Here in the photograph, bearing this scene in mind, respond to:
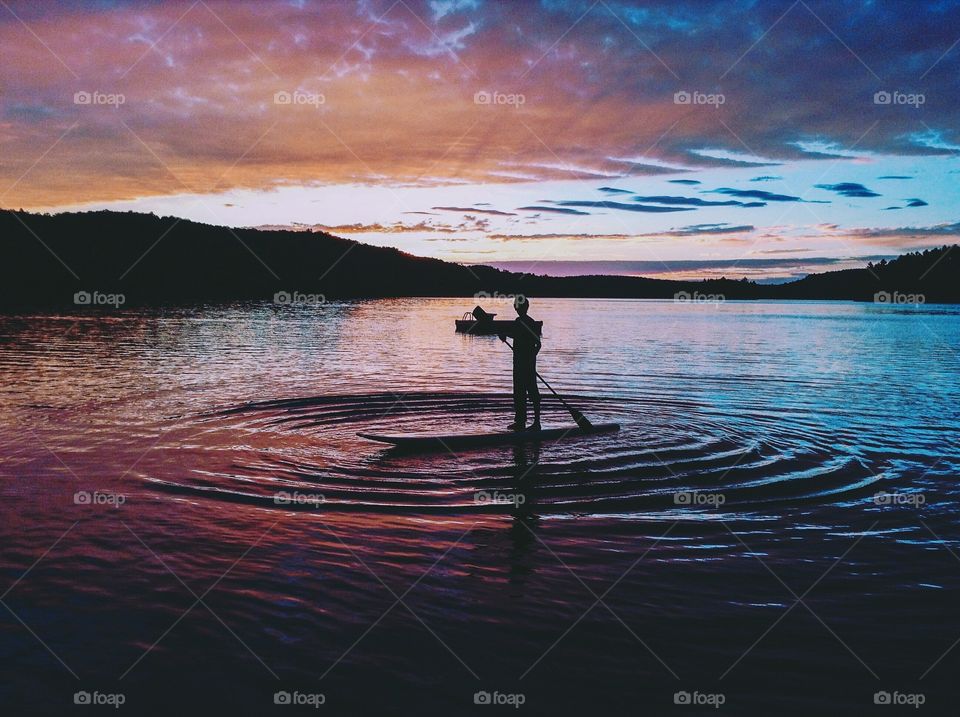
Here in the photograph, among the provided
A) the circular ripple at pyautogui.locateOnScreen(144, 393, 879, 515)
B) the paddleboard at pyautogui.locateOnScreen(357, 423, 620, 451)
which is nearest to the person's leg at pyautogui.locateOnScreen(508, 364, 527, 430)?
the paddleboard at pyautogui.locateOnScreen(357, 423, 620, 451)

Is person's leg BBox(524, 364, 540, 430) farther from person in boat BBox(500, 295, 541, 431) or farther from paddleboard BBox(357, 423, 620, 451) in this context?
paddleboard BBox(357, 423, 620, 451)

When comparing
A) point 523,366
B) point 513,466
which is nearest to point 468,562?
point 513,466

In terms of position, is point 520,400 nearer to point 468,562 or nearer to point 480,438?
point 480,438

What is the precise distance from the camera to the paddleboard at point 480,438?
15.6m

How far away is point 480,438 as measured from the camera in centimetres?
1652

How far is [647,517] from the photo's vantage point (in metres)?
11.4

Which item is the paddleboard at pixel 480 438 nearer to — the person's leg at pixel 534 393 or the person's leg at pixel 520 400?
the person's leg at pixel 534 393

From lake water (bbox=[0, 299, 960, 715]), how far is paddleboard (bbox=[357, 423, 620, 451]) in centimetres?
44

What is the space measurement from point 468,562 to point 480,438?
288 inches

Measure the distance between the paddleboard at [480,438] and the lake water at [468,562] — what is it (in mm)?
439

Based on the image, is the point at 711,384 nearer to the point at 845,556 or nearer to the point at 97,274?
the point at 845,556

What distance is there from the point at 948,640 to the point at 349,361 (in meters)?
33.1

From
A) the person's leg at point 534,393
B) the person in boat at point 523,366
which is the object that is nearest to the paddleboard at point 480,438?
the person in boat at point 523,366

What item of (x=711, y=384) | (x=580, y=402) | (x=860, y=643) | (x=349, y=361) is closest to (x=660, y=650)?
(x=860, y=643)
